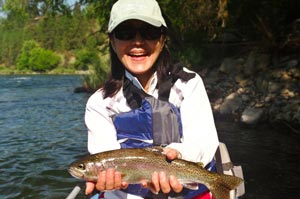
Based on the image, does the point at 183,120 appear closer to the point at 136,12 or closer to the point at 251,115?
the point at 136,12

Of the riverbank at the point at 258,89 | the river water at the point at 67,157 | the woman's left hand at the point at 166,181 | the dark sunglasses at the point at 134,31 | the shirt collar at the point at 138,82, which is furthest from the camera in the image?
the riverbank at the point at 258,89

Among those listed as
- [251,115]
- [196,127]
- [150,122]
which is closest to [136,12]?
[150,122]

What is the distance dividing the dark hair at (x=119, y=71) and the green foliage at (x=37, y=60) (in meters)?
97.2

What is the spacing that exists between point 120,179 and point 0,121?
1502cm

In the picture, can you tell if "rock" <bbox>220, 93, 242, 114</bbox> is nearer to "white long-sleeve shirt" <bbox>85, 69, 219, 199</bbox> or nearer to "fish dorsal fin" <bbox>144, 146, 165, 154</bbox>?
"white long-sleeve shirt" <bbox>85, 69, 219, 199</bbox>

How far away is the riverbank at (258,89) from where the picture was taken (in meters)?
12.0

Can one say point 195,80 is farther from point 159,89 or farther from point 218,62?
point 218,62

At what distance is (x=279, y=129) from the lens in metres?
11.6

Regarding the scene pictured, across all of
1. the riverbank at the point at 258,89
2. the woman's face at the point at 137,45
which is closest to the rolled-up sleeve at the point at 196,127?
the woman's face at the point at 137,45

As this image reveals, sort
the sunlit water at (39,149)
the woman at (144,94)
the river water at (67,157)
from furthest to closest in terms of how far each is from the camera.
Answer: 1. the sunlit water at (39,149)
2. the river water at (67,157)
3. the woman at (144,94)

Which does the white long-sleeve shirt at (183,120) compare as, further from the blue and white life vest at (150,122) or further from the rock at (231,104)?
the rock at (231,104)

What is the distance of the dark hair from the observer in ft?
10.9

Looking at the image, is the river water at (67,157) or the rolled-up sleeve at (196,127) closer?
the rolled-up sleeve at (196,127)

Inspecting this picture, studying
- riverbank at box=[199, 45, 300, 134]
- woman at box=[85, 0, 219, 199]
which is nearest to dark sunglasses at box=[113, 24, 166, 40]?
woman at box=[85, 0, 219, 199]
